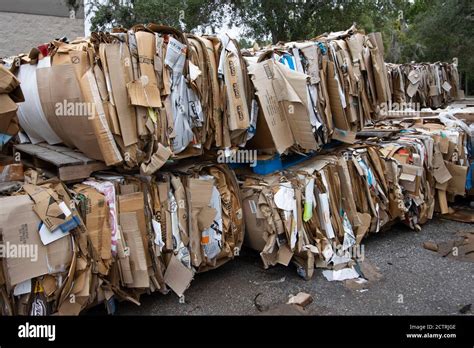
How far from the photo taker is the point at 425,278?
10.7 ft

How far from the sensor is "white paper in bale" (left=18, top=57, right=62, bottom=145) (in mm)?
3033

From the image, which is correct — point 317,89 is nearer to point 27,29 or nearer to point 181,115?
point 181,115

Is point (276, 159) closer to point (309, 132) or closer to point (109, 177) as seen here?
point (309, 132)

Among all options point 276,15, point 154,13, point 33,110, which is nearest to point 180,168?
point 33,110

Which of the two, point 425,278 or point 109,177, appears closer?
point 109,177

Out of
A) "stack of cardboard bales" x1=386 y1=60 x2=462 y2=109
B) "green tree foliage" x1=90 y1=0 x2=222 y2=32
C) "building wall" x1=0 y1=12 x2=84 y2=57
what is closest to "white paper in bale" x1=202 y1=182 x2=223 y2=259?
"stack of cardboard bales" x1=386 y1=60 x2=462 y2=109

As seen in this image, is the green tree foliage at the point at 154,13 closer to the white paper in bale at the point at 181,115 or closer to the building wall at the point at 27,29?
the building wall at the point at 27,29

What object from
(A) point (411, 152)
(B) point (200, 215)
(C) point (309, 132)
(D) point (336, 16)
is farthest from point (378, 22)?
(B) point (200, 215)

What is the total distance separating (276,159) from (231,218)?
0.72 meters

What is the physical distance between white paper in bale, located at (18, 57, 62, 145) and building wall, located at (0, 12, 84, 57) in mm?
10794

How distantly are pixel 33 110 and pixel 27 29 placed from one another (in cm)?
1195

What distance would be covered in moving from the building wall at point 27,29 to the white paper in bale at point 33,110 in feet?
35.4

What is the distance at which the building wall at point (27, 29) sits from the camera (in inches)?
496

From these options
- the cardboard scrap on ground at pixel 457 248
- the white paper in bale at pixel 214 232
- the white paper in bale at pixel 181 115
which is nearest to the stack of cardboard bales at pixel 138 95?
the white paper in bale at pixel 181 115
